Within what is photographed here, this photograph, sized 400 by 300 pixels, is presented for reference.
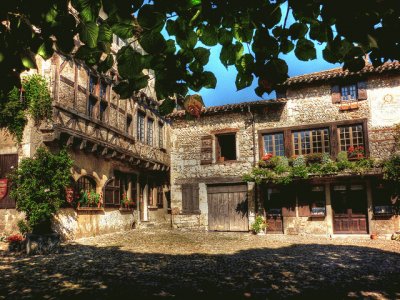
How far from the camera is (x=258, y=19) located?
8.88ft

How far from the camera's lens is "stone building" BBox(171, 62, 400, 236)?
13.8 m

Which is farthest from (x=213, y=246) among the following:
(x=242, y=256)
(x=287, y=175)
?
(x=287, y=175)

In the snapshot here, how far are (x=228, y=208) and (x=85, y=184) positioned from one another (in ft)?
21.1

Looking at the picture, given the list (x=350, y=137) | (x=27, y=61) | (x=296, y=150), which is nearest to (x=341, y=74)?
(x=350, y=137)

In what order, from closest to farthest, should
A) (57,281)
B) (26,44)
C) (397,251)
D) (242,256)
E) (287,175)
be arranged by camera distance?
(26,44), (57,281), (242,256), (397,251), (287,175)

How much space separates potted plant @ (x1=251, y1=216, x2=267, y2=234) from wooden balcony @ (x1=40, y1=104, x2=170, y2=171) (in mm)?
5994

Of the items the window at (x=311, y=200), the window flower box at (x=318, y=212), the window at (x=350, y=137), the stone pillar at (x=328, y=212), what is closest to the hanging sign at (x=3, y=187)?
the window at (x=311, y=200)

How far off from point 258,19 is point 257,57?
1.13 feet

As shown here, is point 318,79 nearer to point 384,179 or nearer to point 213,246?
point 384,179

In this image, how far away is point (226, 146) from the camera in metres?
17.3

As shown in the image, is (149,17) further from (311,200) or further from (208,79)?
(311,200)

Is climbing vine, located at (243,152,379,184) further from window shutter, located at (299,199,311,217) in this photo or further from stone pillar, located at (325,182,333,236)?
window shutter, located at (299,199,311,217)

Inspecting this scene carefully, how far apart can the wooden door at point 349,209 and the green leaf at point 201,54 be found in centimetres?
1289

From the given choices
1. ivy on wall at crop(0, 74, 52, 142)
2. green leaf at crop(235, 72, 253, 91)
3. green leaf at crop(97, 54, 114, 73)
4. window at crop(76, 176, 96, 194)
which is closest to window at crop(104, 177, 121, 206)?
window at crop(76, 176, 96, 194)
